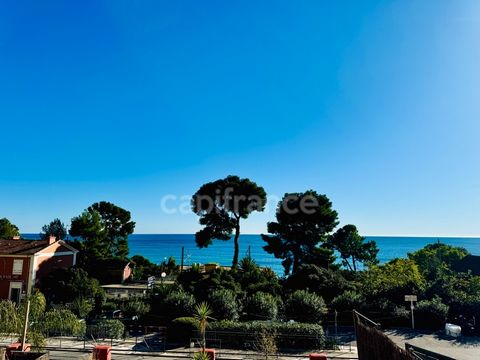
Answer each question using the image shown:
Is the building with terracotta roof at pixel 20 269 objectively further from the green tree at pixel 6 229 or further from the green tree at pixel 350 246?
the green tree at pixel 350 246

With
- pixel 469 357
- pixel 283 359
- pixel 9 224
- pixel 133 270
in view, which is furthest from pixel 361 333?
pixel 9 224

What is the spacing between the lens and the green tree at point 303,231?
141 feet

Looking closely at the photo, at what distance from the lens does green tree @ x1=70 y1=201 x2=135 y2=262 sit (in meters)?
50.2

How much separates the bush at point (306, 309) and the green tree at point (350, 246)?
32.6 meters

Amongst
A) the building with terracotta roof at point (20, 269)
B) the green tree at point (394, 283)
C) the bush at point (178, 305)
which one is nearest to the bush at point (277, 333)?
the bush at point (178, 305)

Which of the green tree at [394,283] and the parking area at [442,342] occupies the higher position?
the green tree at [394,283]

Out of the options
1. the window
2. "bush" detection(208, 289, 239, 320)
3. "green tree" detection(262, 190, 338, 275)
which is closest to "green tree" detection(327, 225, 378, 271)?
"green tree" detection(262, 190, 338, 275)

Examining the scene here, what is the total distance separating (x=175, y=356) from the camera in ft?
58.5

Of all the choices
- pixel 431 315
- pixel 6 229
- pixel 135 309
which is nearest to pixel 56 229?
pixel 6 229

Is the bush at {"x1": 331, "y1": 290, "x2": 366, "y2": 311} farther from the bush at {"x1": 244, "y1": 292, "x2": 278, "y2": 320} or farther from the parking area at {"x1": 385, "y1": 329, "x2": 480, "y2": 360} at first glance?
the bush at {"x1": 244, "y1": 292, "x2": 278, "y2": 320}

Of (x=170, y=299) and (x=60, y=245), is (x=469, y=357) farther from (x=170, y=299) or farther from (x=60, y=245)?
(x=60, y=245)

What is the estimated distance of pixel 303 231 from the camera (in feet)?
141

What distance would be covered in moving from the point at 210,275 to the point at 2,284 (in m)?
20.2

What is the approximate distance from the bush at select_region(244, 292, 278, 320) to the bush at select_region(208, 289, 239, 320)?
0.94m
